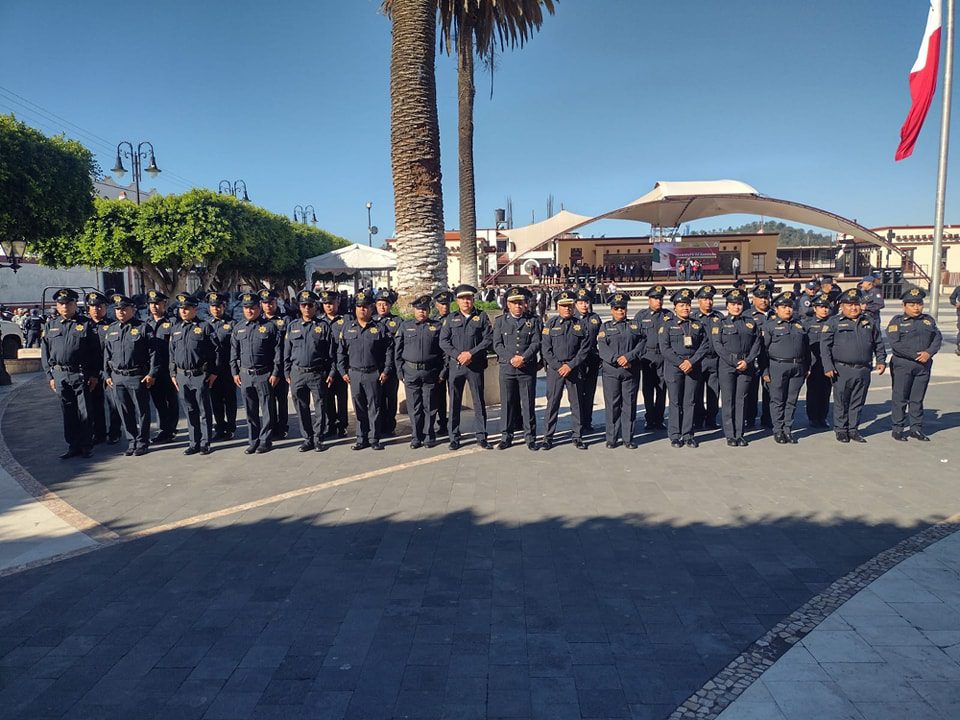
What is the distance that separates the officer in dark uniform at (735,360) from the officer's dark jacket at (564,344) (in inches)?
63.0

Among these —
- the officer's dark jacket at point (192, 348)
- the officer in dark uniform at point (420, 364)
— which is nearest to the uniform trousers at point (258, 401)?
the officer's dark jacket at point (192, 348)

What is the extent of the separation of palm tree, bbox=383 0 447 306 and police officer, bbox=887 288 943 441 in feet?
21.4

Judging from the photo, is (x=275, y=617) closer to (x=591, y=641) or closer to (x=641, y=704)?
(x=591, y=641)

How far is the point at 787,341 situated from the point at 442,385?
166 inches

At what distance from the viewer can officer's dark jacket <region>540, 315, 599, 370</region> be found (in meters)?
7.26

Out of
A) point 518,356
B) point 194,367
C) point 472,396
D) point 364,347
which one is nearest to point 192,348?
point 194,367

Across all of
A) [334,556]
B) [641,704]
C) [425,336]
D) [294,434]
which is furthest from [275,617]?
[294,434]

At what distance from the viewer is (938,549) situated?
4.35 metres

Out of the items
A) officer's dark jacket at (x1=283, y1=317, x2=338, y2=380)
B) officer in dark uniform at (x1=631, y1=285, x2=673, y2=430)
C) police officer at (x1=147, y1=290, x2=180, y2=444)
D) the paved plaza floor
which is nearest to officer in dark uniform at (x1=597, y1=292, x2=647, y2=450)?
officer in dark uniform at (x1=631, y1=285, x2=673, y2=430)

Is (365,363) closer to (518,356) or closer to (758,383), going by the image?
(518,356)

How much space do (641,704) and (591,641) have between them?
0.53 metres

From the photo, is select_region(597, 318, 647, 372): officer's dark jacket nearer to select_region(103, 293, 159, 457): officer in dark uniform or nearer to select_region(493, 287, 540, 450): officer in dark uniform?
select_region(493, 287, 540, 450): officer in dark uniform

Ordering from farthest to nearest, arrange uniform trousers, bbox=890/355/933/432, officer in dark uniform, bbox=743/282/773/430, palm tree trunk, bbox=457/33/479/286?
1. palm tree trunk, bbox=457/33/479/286
2. officer in dark uniform, bbox=743/282/773/430
3. uniform trousers, bbox=890/355/933/432

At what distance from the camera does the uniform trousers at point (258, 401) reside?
721 cm
